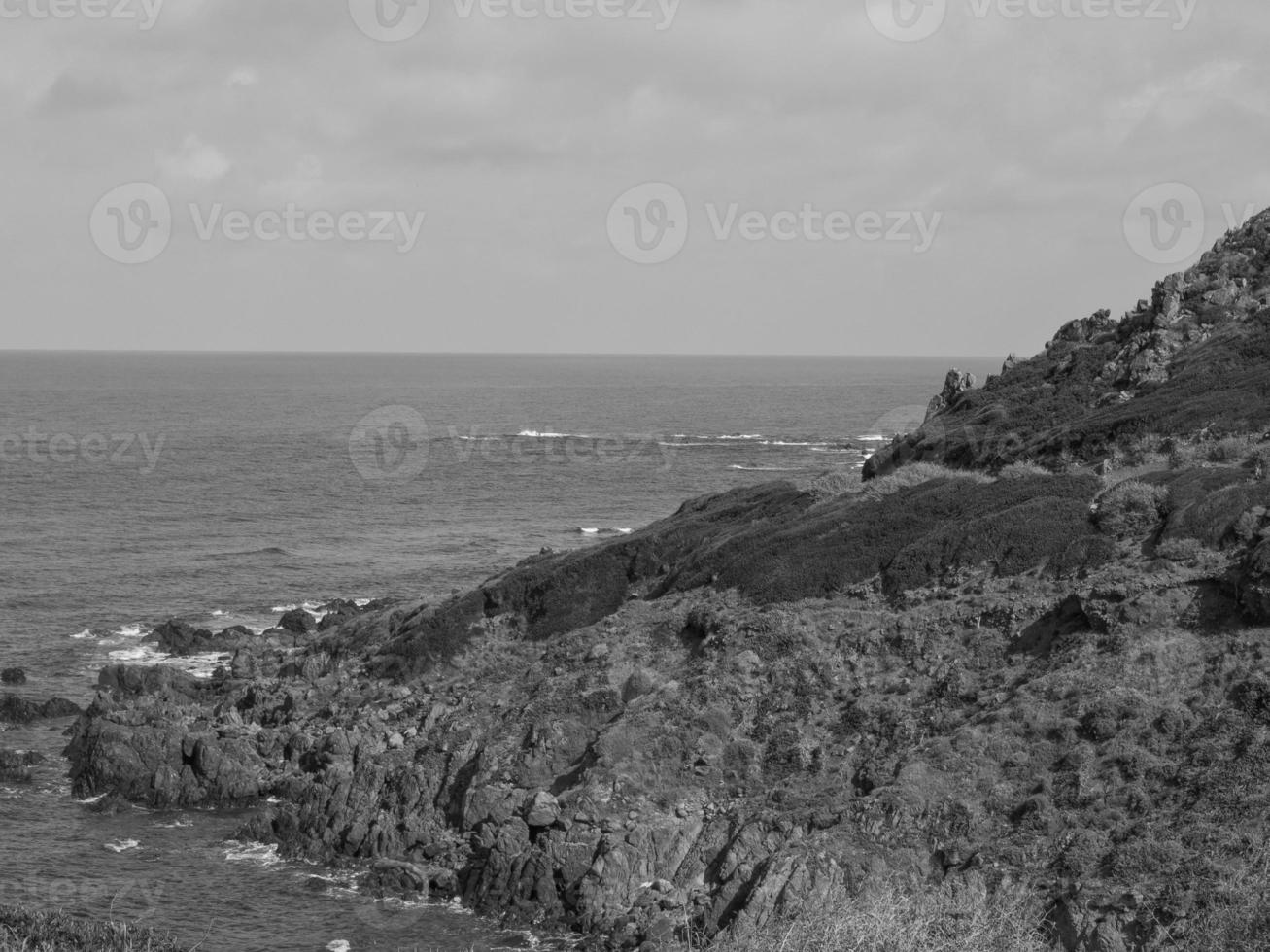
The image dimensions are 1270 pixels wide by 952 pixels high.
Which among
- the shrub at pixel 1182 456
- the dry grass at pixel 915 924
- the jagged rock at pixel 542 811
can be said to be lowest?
the jagged rock at pixel 542 811

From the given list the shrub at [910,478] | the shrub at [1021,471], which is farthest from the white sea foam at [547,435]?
the shrub at [1021,471]

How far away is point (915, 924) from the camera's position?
21719mm

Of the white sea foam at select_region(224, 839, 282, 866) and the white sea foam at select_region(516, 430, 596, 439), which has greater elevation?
the white sea foam at select_region(516, 430, 596, 439)

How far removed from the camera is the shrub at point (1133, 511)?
41406mm

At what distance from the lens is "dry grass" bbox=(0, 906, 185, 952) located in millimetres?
21047

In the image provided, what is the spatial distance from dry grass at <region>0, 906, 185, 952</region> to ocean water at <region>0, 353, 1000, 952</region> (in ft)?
32.3

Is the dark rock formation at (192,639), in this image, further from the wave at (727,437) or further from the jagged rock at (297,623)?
the wave at (727,437)

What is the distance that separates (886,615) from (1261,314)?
30660mm

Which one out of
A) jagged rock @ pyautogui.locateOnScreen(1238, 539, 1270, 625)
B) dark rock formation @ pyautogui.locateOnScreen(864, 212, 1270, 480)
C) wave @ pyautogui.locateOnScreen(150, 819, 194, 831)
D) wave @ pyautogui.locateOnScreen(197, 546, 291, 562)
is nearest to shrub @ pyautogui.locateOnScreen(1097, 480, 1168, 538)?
jagged rock @ pyautogui.locateOnScreen(1238, 539, 1270, 625)

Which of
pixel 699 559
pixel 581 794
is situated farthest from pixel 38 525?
pixel 581 794

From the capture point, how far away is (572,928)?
32.9 metres

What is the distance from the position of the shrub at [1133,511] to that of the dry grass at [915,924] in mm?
16223

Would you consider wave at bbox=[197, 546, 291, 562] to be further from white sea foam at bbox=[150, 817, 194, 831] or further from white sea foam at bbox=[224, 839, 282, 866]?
white sea foam at bbox=[224, 839, 282, 866]

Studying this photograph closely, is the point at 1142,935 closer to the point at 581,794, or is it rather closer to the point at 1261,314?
the point at 581,794
